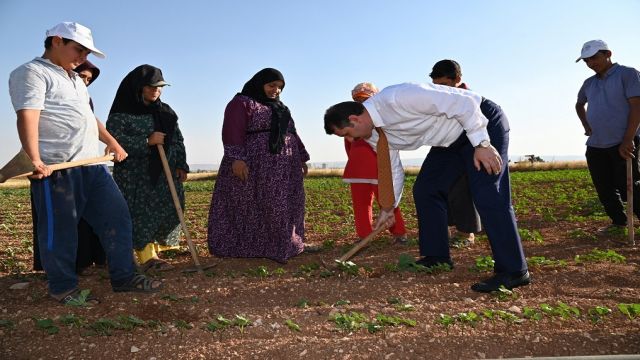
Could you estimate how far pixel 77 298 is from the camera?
11.1ft

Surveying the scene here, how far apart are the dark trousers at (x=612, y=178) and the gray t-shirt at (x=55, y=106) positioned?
15.6ft

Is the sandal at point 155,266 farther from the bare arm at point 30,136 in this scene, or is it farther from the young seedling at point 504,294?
the young seedling at point 504,294

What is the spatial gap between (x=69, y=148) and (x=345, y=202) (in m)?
8.05

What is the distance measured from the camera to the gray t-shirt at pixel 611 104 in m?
5.07

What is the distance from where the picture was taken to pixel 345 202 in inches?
437

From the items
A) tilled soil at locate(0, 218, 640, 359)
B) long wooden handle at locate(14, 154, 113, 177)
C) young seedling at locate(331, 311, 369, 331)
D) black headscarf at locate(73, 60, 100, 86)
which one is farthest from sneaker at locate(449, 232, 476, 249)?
black headscarf at locate(73, 60, 100, 86)

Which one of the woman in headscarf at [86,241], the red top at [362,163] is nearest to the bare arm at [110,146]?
the woman in headscarf at [86,241]

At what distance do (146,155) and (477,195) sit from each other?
2.80 metres

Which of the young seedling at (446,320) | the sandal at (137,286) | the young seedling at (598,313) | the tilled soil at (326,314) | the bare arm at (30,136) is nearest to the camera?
the tilled soil at (326,314)

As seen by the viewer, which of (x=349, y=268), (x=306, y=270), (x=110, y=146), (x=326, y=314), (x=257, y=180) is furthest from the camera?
(x=257, y=180)

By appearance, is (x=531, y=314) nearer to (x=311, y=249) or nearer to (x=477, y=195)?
(x=477, y=195)

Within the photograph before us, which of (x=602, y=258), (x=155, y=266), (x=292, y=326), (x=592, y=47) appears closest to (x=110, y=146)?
(x=155, y=266)

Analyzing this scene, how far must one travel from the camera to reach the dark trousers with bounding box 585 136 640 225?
5168 mm

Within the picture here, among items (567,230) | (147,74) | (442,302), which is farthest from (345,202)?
(442,302)
